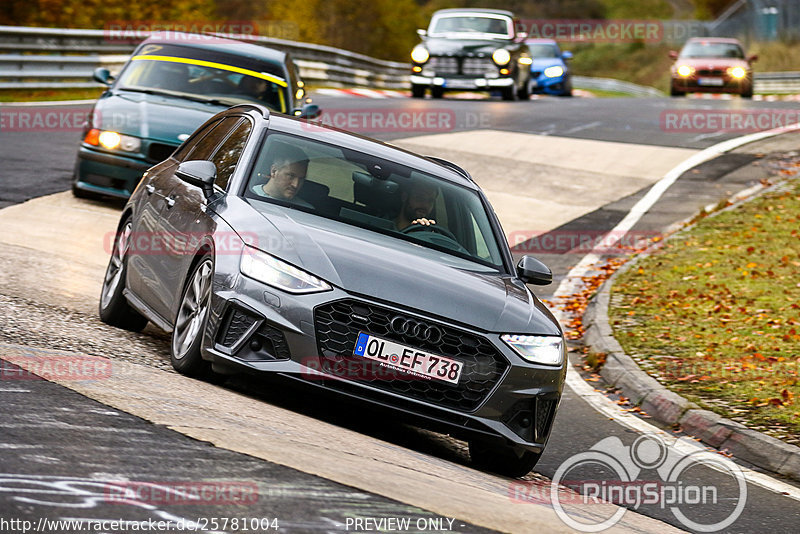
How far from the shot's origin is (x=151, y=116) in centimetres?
1281

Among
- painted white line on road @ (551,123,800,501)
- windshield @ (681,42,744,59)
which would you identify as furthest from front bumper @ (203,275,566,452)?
windshield @ (681,42,744,59)

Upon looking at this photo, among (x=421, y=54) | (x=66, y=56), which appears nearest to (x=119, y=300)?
(x=66, y=56)

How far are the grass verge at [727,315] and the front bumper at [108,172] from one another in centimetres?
493

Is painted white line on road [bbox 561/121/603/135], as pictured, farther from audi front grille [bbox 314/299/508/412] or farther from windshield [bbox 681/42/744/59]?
audi front grille [bbox 314/299/508/412]

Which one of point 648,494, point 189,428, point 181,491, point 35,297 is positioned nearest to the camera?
point 181,491

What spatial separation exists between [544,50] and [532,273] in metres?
33.1

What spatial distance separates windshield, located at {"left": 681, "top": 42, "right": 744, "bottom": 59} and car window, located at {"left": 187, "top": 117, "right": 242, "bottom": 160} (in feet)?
96.8

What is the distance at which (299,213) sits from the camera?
7.02 metres

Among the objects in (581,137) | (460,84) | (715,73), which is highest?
(581,137)

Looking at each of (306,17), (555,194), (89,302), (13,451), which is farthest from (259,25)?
(13,451)

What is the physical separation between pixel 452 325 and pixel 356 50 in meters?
63.5

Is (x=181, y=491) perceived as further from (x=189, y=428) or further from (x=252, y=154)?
(x=252, y=154)

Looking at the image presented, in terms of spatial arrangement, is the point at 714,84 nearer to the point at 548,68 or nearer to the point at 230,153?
the point at 548,68

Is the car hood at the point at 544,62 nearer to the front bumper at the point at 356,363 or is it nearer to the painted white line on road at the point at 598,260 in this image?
the painted white line on road at the point at 598,260
